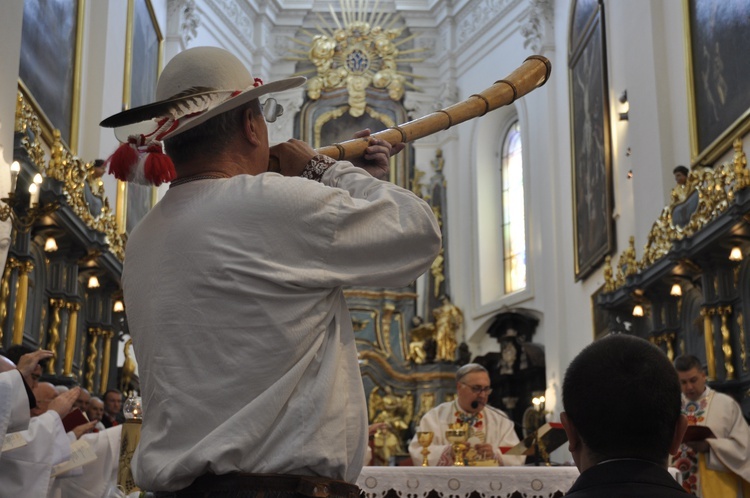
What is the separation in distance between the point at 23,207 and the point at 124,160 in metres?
8.56

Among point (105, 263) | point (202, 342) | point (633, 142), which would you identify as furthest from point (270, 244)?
point (633, 142)

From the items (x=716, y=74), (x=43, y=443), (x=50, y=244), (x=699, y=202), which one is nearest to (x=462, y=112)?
(x=43, y=443)

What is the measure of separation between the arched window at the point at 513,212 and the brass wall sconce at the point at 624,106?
21.1ft

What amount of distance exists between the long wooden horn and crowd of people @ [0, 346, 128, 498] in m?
3.37

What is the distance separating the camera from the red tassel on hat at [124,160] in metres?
2.87

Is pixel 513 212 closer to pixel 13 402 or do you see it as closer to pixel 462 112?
pixel 13 402

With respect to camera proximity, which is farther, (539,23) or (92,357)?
(539,23)

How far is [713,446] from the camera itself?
8578 mm

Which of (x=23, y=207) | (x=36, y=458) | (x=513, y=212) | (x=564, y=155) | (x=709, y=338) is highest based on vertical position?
(x=564, y=155)

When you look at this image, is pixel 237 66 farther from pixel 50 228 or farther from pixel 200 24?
pixel 200 24

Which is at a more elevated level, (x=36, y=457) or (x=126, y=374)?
(x=126, y=374)

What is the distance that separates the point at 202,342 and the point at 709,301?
10.5m

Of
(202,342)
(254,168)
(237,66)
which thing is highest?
(237,66)

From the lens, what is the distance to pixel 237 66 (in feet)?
9.34
